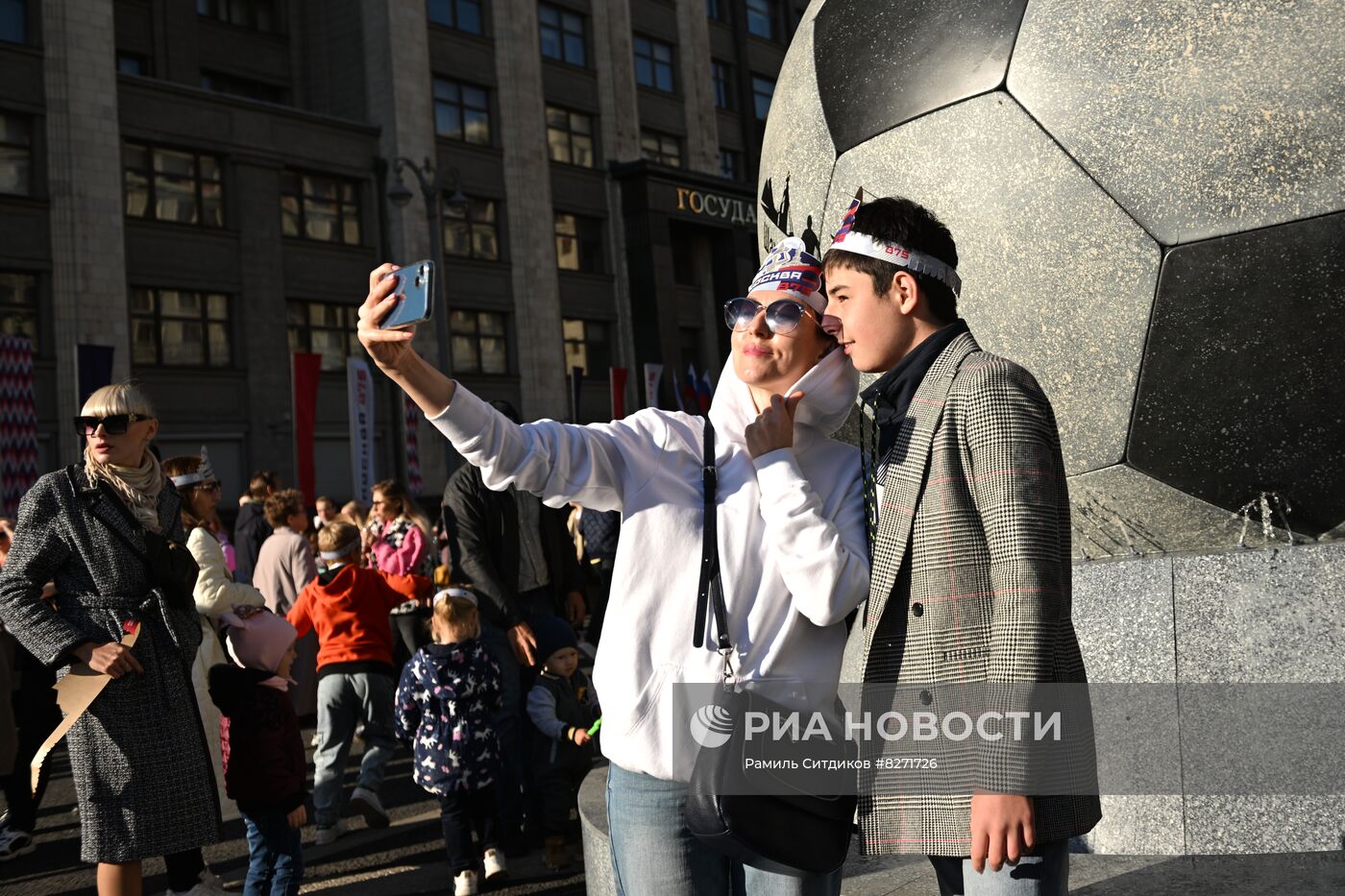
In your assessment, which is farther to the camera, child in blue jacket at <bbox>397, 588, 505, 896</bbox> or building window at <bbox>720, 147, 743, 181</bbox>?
building window at <bbox>720, 147, 743, 181</bbox>

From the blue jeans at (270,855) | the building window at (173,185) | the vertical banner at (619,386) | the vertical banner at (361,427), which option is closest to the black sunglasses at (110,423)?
the blue jeans at (270,855)

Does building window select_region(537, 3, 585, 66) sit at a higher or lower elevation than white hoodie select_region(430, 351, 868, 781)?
higher

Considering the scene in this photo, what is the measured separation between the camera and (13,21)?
2288 cm

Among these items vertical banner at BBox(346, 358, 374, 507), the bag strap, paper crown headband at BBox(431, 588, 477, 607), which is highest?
vertical banner at BBox(346, 358, 374, 507)

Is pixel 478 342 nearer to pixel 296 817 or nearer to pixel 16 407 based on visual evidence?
pixel 16 407

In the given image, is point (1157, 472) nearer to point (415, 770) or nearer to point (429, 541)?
point (415, 770)

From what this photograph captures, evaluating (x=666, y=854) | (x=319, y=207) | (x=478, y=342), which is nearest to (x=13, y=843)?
(x=666, y=854)

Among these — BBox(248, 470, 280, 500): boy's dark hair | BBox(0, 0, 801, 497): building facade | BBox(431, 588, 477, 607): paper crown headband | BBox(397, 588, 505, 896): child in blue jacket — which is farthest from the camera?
BBox(0, 0, 801, 497): building facade

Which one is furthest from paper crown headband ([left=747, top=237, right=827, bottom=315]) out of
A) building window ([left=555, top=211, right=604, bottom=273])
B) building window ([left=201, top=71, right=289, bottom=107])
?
building window ([left=555, top=211, right=604, bottom=273])

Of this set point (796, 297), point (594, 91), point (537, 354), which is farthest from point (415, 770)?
point (594, 91)

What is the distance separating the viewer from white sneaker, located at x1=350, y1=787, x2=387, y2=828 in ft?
20.7

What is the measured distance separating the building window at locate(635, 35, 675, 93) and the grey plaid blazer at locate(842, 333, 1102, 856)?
115 ft

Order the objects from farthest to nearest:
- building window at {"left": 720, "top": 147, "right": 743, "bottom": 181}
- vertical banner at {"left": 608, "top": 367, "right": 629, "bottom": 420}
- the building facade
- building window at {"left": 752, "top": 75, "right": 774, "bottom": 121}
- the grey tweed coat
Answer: building window at {"left": 752, "top": 75, "right": 774, "bottom": 121} < building window at {"left": 720, "top": 147, "right": 743, "bottom": 181} < vertical banner at {"left": 608, "top": 367, "right": 629, "bottom": 420} < the building facade < the grey tweed coat

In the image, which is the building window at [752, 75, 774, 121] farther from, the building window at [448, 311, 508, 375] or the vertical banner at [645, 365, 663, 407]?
the vertical banner at [645, 365, 663, 407]
